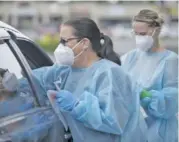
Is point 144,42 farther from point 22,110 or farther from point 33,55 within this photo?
point 22,110

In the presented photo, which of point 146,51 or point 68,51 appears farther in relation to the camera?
point 146,51

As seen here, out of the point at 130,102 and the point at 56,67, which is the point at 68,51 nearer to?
the point at 56,67

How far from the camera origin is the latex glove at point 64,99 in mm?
3154

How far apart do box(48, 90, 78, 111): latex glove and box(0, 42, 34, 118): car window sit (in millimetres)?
162

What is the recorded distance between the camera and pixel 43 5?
44.5 metres

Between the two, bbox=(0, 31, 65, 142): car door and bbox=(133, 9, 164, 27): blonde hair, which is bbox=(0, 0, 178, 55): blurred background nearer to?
bbox=(133, 9, 164, 27): blonde hair

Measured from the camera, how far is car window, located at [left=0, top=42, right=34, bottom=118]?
120 inches

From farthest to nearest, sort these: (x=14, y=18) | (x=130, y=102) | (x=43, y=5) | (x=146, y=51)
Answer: (x=43, y=5) < (x=14, y=18) < (x=146, y=51) < (x=130, y=102)

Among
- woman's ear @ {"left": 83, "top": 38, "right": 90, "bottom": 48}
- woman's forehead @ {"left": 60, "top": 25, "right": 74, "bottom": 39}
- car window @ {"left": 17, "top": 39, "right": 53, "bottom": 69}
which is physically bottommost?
car window @ {"left": 17, "top": 39, "right": 53, "bottom": 69}

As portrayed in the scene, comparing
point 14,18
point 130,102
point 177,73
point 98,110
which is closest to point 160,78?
point 177,73

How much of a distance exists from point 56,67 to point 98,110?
0.55 m

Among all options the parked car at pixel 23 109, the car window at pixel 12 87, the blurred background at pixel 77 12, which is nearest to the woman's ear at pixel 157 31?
the parked car at pixel 23 109

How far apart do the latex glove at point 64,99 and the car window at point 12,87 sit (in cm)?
16

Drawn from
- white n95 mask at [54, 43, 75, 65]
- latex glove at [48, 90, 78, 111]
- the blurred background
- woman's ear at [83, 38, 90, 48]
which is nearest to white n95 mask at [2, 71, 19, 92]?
latex glove at [48, 90, 78, 111]
